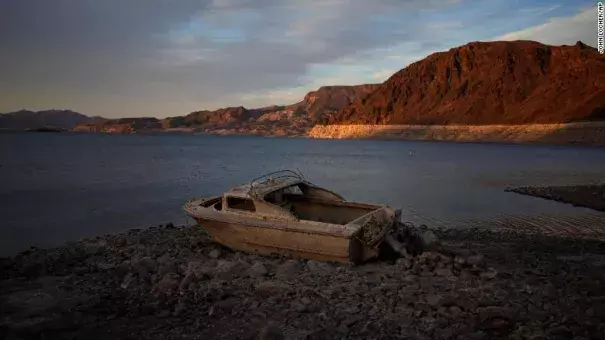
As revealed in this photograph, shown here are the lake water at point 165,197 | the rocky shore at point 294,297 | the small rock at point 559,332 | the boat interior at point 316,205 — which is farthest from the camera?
the lake water at point 165,197

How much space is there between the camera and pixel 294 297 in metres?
8.56

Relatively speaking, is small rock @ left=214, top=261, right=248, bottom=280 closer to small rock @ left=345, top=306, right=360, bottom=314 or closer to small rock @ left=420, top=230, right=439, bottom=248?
small rock @ left=345, top=306, right=360, bottom=314

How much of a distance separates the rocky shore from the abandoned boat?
428mm

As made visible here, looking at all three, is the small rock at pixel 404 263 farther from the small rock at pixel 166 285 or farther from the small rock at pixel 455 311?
the small rock at pixel 166 285

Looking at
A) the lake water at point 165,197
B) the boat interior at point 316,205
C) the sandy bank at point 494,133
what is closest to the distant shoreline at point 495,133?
the sandy bank at point 494,133

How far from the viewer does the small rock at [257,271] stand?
9750mm

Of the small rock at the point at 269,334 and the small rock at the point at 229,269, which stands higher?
the small rock at the point at 229,269

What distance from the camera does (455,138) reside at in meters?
153

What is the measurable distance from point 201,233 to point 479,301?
9.58 metres

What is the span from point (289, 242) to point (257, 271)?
1.53 m

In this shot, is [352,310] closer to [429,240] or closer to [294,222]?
[294,222]

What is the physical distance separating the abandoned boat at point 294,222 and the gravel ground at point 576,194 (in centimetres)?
1543

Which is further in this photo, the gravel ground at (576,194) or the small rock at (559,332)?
the gravel ground at (576,194)

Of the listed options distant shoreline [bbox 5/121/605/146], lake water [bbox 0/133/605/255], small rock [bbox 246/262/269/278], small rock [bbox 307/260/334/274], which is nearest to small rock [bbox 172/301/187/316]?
small rock [bbox 246/262/269/278]
